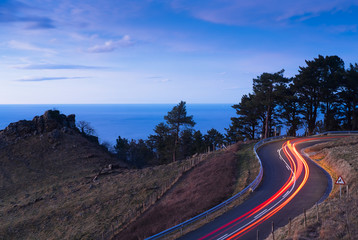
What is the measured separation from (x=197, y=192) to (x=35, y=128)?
4679cm

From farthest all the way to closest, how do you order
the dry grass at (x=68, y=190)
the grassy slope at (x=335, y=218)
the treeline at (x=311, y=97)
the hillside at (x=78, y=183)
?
the treeline at (x=311, y=97)
the dry grass at (x=68, y=190)
the hillside at (x=78, y=183)
the grassy slope at (x=335, y=218)

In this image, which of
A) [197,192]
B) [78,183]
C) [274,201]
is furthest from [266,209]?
[78,183]

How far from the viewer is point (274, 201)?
22250 millimetres

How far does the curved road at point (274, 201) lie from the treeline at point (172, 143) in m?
25.7

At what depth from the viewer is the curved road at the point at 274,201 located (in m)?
17.9

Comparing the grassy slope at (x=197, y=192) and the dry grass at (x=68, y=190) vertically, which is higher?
the grassy slope at (x=197, y=192)

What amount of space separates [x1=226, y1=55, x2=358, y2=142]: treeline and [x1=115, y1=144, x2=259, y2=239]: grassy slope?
21.2 metres

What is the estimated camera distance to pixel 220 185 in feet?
91.8

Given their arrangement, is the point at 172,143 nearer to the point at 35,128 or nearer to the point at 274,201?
the point at 35,128

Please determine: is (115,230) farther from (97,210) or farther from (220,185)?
(220,185)

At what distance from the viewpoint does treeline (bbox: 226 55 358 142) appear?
174 feet

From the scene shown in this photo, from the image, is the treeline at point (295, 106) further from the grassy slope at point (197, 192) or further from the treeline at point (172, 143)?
the grassy slope at point (197, 192)

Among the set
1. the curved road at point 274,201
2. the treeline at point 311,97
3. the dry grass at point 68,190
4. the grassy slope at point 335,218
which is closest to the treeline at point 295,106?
the treeline at point 311,97

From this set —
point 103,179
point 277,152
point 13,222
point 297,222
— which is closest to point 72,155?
point 103,179
